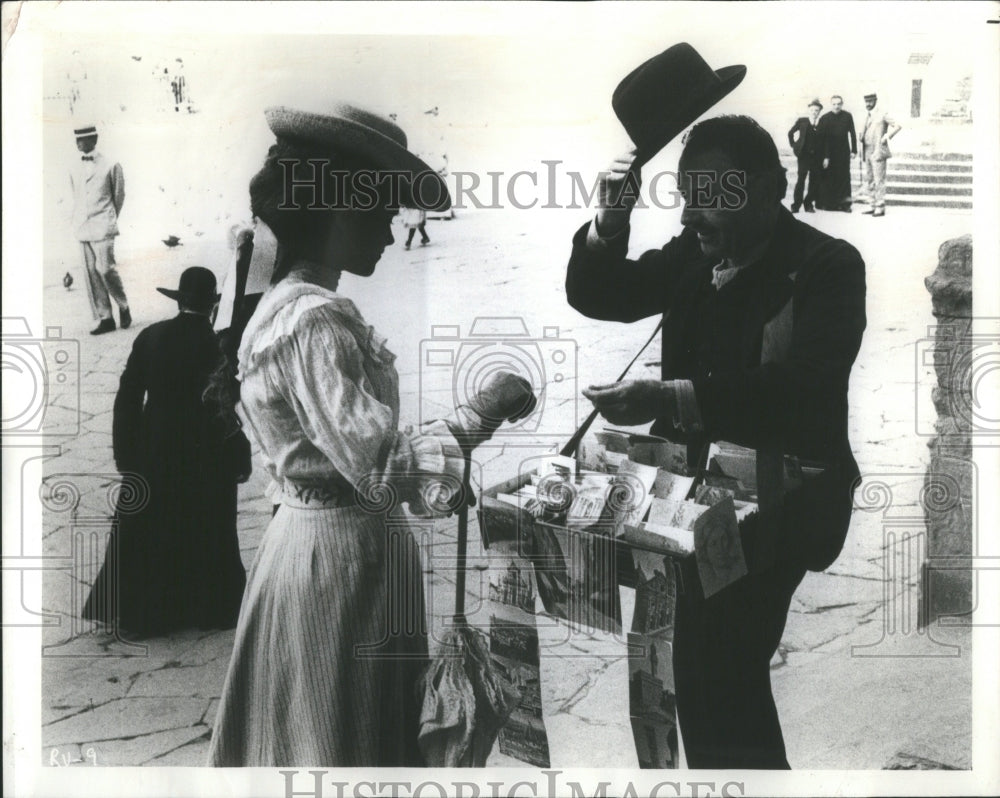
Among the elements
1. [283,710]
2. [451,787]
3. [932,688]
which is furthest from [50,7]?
[932,688]

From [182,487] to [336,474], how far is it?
61 cm

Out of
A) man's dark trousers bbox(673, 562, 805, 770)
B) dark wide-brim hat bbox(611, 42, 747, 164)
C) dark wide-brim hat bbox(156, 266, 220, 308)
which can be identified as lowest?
man's dark trousers bbox(673, 562, 805, 770)

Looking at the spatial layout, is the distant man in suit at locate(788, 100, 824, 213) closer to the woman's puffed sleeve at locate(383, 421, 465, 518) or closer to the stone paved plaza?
the stone paved plaza

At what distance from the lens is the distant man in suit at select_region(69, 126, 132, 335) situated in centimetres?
403

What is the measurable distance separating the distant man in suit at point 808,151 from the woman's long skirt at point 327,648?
1930mm

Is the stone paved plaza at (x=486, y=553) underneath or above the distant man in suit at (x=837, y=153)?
underneath

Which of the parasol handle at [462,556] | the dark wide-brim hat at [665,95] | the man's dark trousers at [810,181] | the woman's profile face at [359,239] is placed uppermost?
the dark wide-brim hat at [665,95]

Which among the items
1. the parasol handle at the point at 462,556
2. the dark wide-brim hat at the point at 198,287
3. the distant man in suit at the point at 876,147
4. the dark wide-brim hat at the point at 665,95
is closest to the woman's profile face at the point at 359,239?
the dark wide-brim hat at the point at 198,287

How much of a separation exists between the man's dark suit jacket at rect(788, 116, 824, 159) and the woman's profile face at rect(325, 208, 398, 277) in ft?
4.95

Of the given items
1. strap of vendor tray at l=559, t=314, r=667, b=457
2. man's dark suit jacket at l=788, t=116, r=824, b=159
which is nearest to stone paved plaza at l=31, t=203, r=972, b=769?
strap of vendor tray at l=559, t=314, r=667, b=457

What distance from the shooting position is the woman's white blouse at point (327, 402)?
387cm

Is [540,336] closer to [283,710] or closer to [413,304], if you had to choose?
[413,304]

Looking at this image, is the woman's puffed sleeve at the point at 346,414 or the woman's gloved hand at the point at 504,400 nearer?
the woman's puffed sleeve at the point at 346,414

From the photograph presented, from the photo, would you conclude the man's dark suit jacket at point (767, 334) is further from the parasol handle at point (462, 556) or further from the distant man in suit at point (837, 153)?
the parasol handle at point (462, 556)
